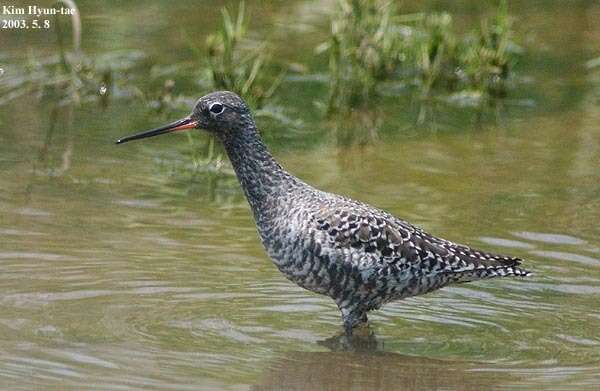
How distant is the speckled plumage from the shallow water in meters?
0.35

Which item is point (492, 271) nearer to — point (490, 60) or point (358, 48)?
point (358, 48)

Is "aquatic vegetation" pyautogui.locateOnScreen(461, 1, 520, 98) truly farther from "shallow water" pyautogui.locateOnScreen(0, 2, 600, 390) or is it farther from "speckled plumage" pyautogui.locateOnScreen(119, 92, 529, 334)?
"speckled plumage" pyautogui.locateOnScreen(119, 92, 529, 334)

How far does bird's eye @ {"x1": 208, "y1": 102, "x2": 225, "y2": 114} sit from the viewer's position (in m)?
9.60

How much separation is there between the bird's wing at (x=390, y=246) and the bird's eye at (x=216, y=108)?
3.43 ft

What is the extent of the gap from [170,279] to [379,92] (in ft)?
19.7

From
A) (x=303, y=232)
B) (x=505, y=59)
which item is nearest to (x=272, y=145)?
(x=505, y=59)

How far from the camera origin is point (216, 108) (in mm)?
9617

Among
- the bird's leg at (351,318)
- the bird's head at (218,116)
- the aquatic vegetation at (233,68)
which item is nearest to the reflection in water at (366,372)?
the bird's leg at (351,318)

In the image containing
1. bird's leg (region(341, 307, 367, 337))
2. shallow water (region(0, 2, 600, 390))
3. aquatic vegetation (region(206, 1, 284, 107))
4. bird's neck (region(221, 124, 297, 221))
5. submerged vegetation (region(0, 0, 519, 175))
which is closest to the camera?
shallow water (region(0, 2, 600, 390))

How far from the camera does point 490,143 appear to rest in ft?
45.8

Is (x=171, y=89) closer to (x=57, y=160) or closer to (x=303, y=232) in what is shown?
(x=57, y=160)

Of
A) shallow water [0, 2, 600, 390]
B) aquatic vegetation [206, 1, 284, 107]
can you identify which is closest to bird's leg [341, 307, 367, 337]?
shallow water [0, 2, 600, 390]

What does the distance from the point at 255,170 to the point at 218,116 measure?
18.0 inches

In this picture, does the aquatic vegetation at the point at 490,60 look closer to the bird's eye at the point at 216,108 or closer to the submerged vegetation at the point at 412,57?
the submerged vegetation at the point at 412,57
